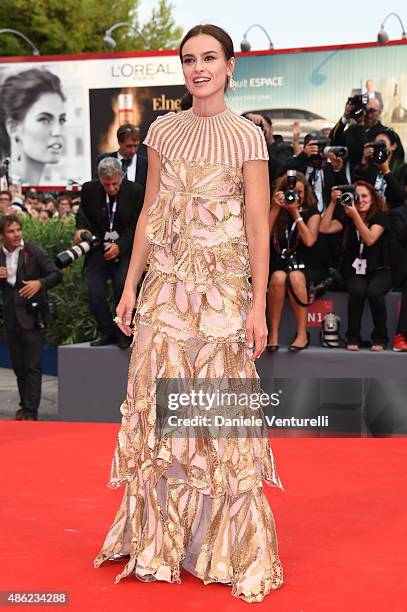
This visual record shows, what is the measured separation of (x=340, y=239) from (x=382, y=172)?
684mm

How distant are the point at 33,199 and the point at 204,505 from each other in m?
15.4

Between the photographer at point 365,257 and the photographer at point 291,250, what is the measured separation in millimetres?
230

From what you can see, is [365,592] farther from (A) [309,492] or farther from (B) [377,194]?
(B) [377,194]

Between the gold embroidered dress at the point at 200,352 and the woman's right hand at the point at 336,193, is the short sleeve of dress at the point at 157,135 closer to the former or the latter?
the gold embroidered dress at the point at 200,352

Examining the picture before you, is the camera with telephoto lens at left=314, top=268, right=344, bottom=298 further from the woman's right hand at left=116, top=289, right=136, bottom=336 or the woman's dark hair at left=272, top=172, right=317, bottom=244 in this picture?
the woman's right hand at left=116, top=289, right=136, bottom=336

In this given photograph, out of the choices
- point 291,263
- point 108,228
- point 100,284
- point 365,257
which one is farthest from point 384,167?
point 100,284

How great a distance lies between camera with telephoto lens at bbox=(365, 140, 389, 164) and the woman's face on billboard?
41.1ft

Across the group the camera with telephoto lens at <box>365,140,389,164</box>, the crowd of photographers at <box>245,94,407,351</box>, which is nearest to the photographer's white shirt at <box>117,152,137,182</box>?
the crowd of photographers at <box>245,94,407,351</box>

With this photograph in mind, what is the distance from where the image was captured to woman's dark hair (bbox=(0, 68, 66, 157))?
1839cm

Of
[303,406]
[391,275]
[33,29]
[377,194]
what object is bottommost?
[303,406]

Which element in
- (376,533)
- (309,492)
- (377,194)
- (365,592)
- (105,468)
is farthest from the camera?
(377,194)

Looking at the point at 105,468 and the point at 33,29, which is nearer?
the point at 105,468

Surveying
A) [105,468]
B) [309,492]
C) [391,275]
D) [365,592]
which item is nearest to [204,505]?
[365,592]

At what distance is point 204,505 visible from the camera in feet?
10.5
